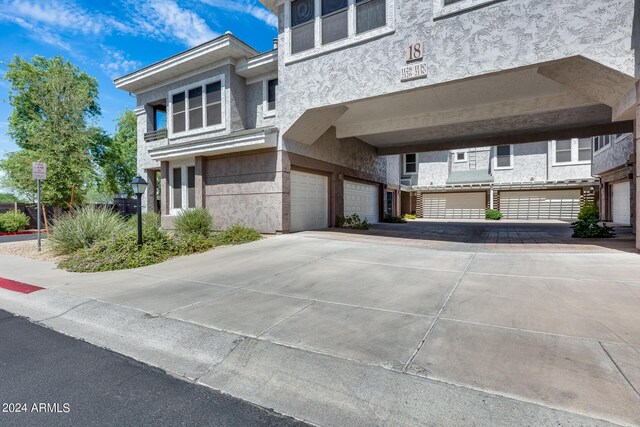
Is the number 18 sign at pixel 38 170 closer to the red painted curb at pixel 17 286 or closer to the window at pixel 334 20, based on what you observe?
the red painted curb at pixel 17 286

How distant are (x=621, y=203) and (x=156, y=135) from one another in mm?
25344

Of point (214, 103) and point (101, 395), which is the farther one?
point (214, 103)

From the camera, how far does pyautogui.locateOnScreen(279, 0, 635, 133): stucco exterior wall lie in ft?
21.4

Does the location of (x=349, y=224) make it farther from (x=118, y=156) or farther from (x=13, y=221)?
(x=118, y=156)

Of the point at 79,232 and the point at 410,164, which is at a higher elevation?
the point at 410,164

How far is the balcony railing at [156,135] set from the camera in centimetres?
1578

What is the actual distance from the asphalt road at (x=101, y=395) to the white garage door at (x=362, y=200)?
43.5 ft

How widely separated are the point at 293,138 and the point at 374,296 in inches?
321

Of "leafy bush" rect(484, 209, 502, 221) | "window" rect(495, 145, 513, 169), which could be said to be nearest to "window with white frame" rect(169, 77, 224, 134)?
"leafy bush" rect(484, 209, 502, 221)

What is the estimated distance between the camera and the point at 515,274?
5367mm

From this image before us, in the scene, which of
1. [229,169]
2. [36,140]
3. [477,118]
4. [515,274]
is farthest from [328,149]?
[36,140]

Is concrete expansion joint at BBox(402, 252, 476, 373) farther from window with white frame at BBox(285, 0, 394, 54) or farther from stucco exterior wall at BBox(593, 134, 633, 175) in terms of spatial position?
stucco exterior wall at BBox(593, 134, 633, 175)

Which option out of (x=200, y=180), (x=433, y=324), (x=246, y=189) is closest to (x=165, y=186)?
(x=200, y=180)

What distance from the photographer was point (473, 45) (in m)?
7.66
